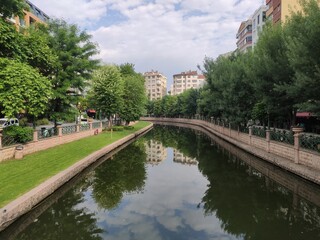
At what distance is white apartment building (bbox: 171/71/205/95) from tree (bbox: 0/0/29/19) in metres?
157

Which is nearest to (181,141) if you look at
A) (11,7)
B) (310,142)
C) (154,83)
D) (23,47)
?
(310,142)

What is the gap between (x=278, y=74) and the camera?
73.9 feet

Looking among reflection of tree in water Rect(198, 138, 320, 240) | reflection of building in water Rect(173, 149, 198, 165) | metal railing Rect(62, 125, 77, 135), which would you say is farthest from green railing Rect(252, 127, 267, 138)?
metal railing Rect(62, 125, 77, 135)

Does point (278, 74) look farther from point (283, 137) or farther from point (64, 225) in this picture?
point (64, 225)

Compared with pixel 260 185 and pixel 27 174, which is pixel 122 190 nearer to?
pixel 27 174

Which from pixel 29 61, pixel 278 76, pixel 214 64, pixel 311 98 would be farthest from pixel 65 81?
pixel 214 64

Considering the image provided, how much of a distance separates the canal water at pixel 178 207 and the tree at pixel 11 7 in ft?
40.5

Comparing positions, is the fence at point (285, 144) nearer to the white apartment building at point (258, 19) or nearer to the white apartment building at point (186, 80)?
the white apartment building at point (258, 19)

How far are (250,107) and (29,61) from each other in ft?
85.2

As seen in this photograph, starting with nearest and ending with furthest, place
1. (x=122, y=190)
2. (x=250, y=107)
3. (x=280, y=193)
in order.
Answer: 1. (x=280, y=193)
2. (x=122, y=190)
3. (x=250, y=107)

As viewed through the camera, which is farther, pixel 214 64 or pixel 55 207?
pixel 214 64

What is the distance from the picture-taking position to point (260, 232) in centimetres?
1054

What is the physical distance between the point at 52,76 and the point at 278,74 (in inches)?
828

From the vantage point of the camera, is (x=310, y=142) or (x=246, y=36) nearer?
(x=310, y=142)
